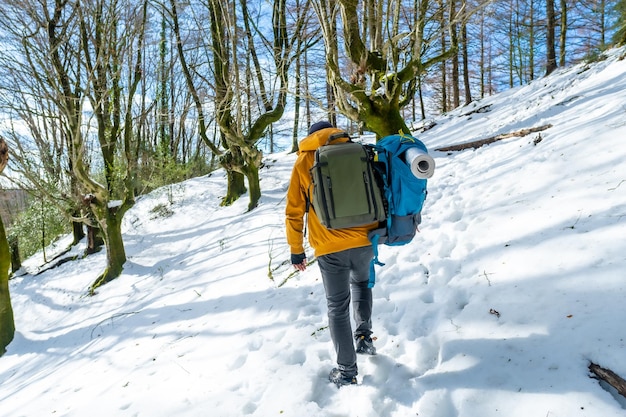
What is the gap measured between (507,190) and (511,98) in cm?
951

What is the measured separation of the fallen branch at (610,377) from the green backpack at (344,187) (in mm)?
1372

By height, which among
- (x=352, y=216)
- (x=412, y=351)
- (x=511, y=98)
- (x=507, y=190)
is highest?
(x=511, y=98)

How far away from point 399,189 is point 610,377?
1415 millimetres

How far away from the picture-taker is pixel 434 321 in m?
2.69

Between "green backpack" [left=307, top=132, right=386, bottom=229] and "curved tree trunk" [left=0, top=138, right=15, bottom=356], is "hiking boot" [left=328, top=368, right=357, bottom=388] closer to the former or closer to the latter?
"green backpack" [left=307, top=132, right=386, bottom=229]

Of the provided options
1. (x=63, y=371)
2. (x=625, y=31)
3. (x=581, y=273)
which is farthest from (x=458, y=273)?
(x=625, y=31)

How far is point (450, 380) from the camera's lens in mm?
2076

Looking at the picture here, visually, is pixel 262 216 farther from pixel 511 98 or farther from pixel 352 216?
pixel 511 98

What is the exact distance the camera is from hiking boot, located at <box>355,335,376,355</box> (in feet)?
8.20

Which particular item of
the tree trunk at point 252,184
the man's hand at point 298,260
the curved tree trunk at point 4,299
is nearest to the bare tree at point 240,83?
the tree trunk at point 252,184

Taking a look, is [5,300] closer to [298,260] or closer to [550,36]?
[298,260]

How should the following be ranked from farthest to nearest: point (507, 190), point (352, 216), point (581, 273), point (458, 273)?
point (507, 190), point (458, 273), point (581, 273), point (352, 216)

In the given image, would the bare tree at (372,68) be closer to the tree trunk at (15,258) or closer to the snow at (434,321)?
the snow at (434,321)

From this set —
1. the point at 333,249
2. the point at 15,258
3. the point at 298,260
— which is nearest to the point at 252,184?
the point at 298,260
